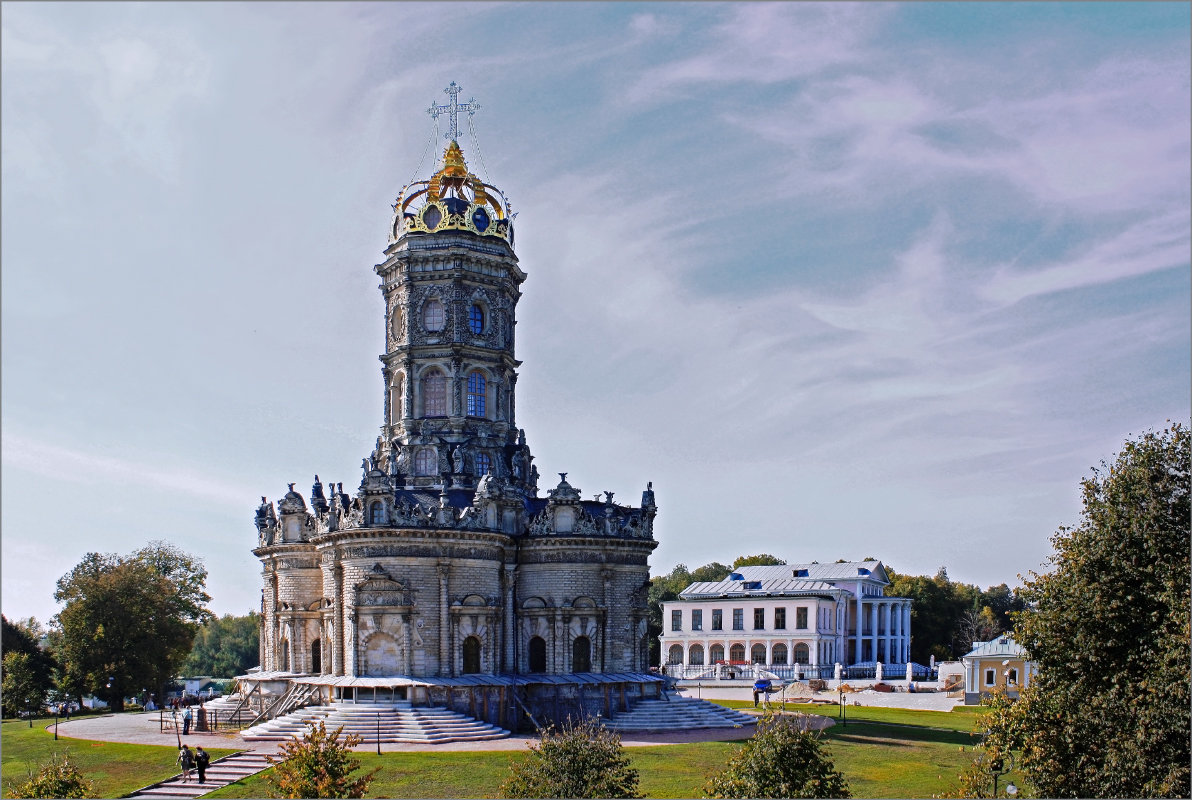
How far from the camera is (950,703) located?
66750 mm

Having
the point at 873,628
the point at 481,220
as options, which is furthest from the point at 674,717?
the point at 873,628

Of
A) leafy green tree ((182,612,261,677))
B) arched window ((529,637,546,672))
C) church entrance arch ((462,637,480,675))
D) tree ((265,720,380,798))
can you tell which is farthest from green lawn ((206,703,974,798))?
leafy green tree ((182,612,261,677))

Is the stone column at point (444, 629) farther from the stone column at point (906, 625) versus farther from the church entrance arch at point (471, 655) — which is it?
the stone column at point (906, 625)

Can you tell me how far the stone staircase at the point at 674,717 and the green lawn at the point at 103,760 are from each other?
17354mm

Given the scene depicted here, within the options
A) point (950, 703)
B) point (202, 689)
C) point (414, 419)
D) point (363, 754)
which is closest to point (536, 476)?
point (414, 419)

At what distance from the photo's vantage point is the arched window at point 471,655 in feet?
172

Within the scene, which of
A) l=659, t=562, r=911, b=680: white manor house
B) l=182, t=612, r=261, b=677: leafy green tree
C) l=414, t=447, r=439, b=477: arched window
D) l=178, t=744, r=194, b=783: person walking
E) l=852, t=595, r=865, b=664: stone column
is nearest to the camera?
l=178, t=744, r=194, b=783: person walking

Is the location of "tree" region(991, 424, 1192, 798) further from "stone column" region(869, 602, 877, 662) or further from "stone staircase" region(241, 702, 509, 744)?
"stone column" region(869, 602, 877, 662)

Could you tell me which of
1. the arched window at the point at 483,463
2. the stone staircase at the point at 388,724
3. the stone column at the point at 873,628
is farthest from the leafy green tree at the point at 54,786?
the stone column at the point at 873,628

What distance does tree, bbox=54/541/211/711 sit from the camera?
68562 mm

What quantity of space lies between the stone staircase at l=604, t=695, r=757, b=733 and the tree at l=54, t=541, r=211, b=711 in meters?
31.9

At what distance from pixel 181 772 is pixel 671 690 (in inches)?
1016

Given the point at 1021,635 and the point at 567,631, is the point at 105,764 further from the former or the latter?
the point at 1021,635

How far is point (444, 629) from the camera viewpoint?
51.2 meters
